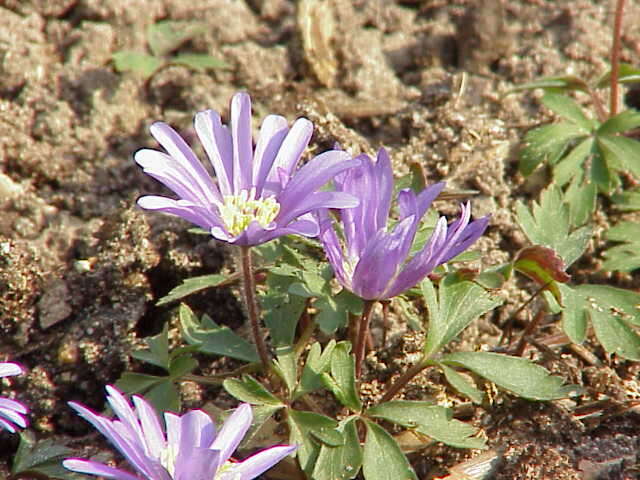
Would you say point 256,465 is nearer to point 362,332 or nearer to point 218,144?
point 362,332

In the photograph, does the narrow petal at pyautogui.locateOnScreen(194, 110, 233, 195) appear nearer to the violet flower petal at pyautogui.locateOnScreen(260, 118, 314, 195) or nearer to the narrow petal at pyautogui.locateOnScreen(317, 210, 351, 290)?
the violet flower petal at pyautogui.locateOnScreen(260, 118, 314, 195)

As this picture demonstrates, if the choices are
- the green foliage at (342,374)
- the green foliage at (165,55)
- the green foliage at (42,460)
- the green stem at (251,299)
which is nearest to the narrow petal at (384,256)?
the green foliage at (342,374)

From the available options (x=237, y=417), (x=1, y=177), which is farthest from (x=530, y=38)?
(x=237, y=417)

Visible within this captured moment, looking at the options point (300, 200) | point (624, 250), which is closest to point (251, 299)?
point (300, 200)

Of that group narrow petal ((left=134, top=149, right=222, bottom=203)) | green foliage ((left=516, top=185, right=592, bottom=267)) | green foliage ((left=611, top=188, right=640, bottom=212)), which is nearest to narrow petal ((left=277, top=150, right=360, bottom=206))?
narrow petal ((left=134, top=149, right=222, bottom=203))

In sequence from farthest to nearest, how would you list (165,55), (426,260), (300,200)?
(165,55), (300,200), (426,260)

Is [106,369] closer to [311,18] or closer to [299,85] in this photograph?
[299,85]

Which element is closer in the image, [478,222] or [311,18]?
[478,222]

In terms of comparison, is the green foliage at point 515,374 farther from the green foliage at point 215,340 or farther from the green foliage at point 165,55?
the green foliage at point 165,55
